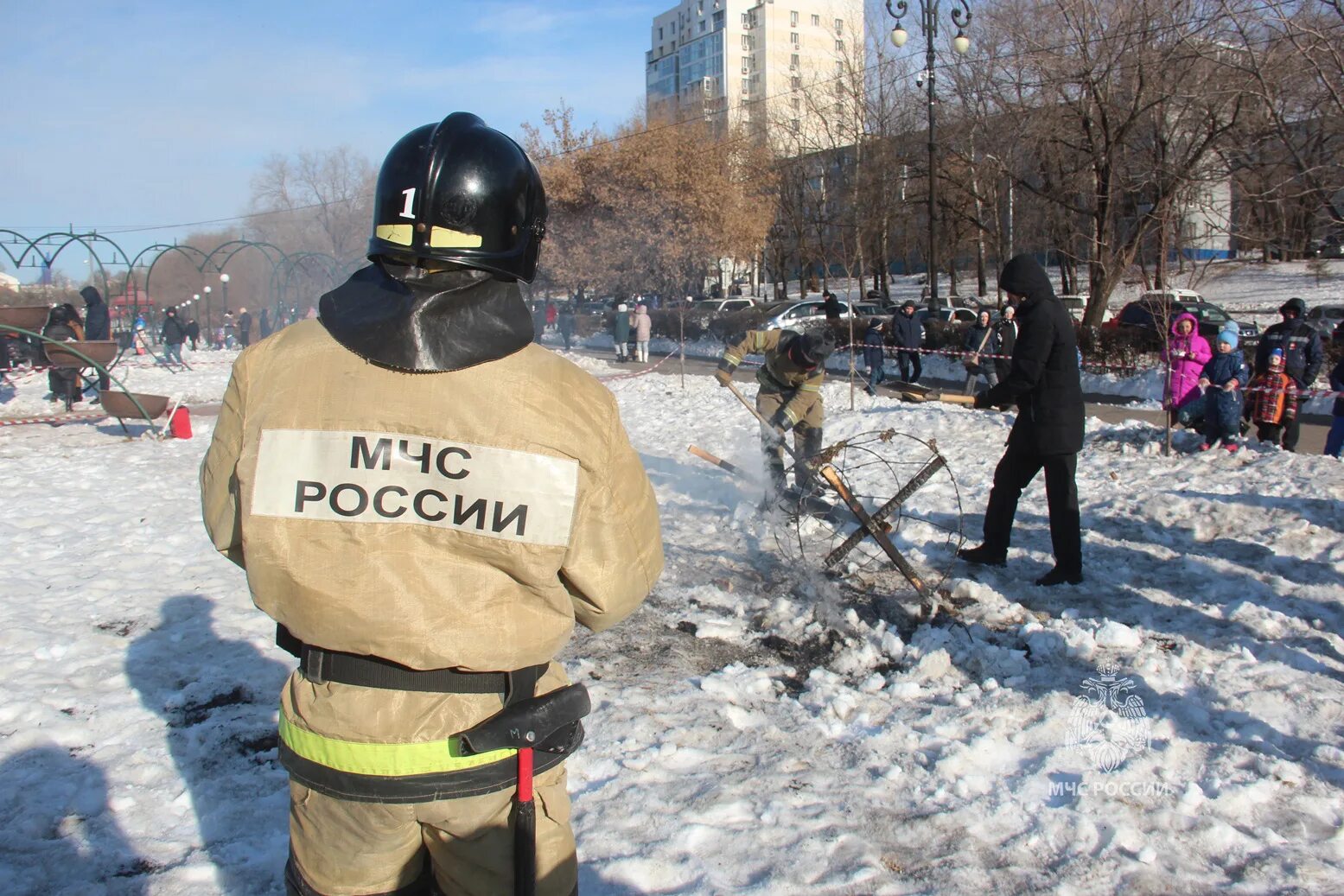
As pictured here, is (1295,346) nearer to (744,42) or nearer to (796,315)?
(796,315)

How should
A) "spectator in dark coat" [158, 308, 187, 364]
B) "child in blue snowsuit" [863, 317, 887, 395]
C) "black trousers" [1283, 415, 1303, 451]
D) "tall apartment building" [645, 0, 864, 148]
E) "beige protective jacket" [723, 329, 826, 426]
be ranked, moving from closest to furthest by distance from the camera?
1. "beige protective jacket" [723, 329, 826, 426]
2. "black trousers" [1283, 415, 1303, 451]
3. "child in blue snowsuit" [863, 317, 887, 395]
4. "spectator in dark coat" [158, 308, 187, 364]
5. "tall apartment building" [645, 0, 864, 148]

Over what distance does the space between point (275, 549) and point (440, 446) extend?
328 millimetres

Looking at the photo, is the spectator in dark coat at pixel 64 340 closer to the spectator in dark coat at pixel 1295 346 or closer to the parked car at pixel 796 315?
the spectator in dark coat at pixel 1295 346

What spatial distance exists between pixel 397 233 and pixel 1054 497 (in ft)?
15.9

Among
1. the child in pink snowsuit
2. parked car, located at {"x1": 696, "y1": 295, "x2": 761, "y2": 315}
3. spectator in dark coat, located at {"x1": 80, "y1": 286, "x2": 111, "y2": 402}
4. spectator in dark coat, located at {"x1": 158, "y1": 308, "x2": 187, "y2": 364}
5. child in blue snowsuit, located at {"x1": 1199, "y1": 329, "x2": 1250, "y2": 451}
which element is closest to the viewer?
child in blue snowsuit, located at {"x1": 1199, "y1": 329, "x2": 1250, "y2": 451}

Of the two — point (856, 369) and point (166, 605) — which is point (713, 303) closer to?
point (856, 369)

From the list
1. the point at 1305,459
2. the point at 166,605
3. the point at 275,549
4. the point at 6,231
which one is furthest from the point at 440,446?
the point at 6,231

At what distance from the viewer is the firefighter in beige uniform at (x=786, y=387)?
705 cm

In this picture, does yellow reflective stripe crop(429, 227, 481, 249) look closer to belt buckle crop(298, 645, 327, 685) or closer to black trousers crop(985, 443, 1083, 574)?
belt buckle crop(298, 645, 327, 685)

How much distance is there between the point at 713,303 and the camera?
1225 inches

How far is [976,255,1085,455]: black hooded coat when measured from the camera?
562 centimetres

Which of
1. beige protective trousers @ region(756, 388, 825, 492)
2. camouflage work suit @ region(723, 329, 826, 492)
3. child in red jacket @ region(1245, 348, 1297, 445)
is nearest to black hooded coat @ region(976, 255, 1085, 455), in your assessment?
camouflage work suit @ region(723, 329, 826, 492)

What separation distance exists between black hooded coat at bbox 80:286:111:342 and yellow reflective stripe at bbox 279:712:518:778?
18002mm

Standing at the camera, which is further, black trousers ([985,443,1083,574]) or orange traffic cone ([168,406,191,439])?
orange traffic cone ([168,406,191,439])
